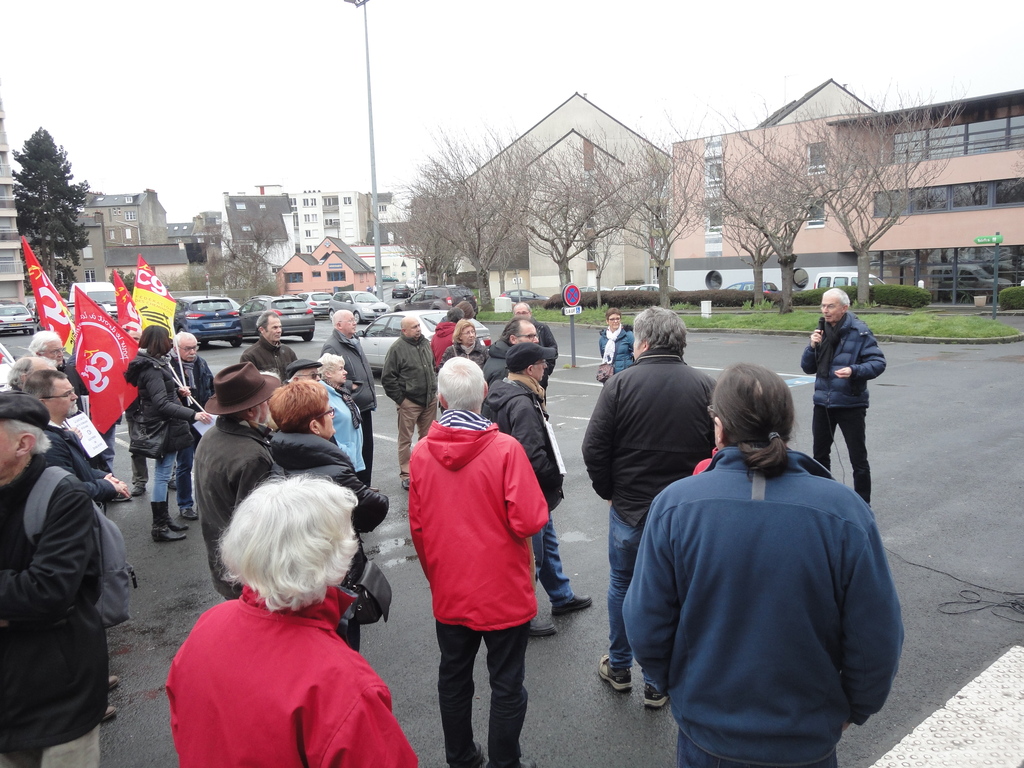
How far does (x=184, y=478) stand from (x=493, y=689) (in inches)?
193

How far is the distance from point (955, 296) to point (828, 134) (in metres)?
12.2

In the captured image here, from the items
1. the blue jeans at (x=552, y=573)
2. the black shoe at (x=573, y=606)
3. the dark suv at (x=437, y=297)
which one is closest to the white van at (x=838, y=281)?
the dark suv at (x=437, y=297)

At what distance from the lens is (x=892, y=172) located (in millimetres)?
27422

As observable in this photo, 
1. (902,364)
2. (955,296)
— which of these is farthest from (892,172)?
(902,364)

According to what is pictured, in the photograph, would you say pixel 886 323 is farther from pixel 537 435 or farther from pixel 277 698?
pixel 277 698

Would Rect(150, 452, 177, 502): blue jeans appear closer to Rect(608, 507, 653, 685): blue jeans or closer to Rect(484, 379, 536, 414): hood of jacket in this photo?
Rect(484, 379, 536, 414): hood of jacket

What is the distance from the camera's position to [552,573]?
4668mm

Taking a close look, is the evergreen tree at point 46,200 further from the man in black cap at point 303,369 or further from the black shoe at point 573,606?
Answer: the black shoe at point 573,606

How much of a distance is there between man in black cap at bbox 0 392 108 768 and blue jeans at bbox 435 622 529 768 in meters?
1.31

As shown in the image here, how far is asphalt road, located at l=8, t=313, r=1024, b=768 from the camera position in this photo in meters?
3.52

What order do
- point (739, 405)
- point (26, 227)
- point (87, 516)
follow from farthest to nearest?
point (26, 227)
point (87, 516)
point (739, 405)

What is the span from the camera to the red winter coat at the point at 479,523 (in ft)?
10.1

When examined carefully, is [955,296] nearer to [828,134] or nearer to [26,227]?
[828,134]

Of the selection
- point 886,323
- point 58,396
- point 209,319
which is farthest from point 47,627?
point 209,319
